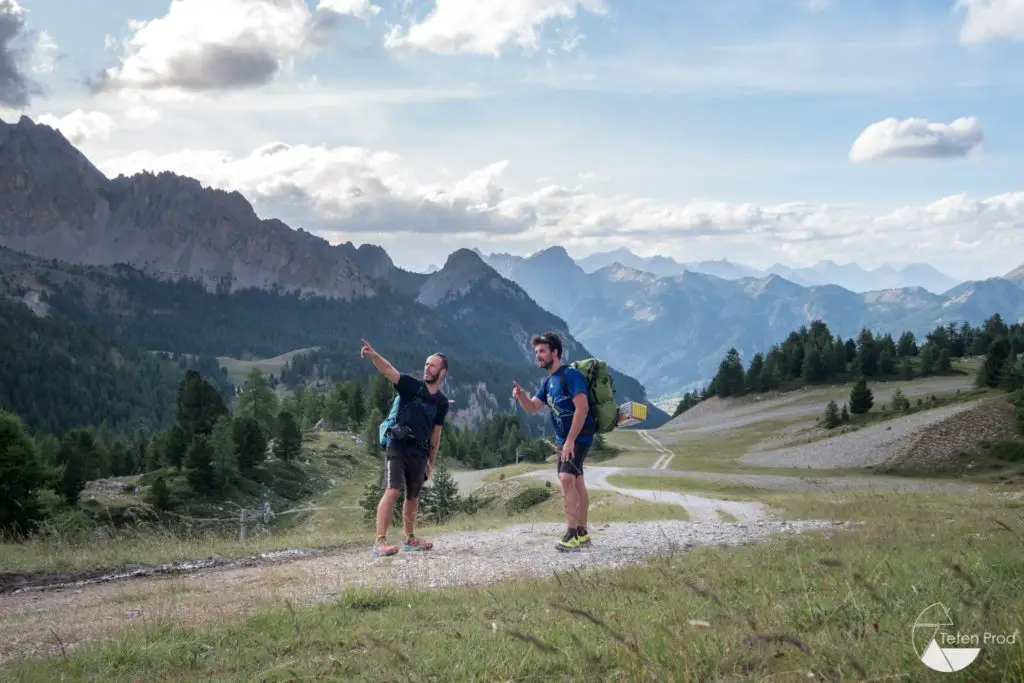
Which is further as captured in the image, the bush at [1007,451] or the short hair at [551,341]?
the bush at [1007,451]

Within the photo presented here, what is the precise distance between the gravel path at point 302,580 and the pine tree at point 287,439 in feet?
228

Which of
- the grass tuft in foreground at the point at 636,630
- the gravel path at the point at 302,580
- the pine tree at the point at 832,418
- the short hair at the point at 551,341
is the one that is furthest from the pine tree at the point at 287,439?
the grass tuft in foreground at the point at 636,630

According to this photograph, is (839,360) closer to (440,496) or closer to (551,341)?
(440,496)

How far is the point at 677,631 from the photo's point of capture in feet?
16.4

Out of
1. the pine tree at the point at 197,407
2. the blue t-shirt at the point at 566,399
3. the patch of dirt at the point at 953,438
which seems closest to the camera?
the blue t-shirt at the point at 566,399

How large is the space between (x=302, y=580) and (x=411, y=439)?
3.25m

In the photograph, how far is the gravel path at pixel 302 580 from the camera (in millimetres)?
7984

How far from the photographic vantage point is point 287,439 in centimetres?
8131

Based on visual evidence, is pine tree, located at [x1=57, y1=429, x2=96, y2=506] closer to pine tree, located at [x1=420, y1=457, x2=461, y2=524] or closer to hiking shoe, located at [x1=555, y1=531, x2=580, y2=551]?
pine tree, located at [x1=420, y1=457, x2=461, y2=524]

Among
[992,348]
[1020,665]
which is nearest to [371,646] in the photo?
[1020,665]

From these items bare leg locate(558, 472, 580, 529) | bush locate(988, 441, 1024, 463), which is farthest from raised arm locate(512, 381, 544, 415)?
bush locate(988, 441, 1024, 463)

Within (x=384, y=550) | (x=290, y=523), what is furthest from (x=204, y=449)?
(x=384, y=550)

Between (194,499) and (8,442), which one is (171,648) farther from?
(194,499)

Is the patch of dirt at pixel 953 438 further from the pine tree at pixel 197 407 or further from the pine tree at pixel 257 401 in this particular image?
the pine tree at pixel 257 401
